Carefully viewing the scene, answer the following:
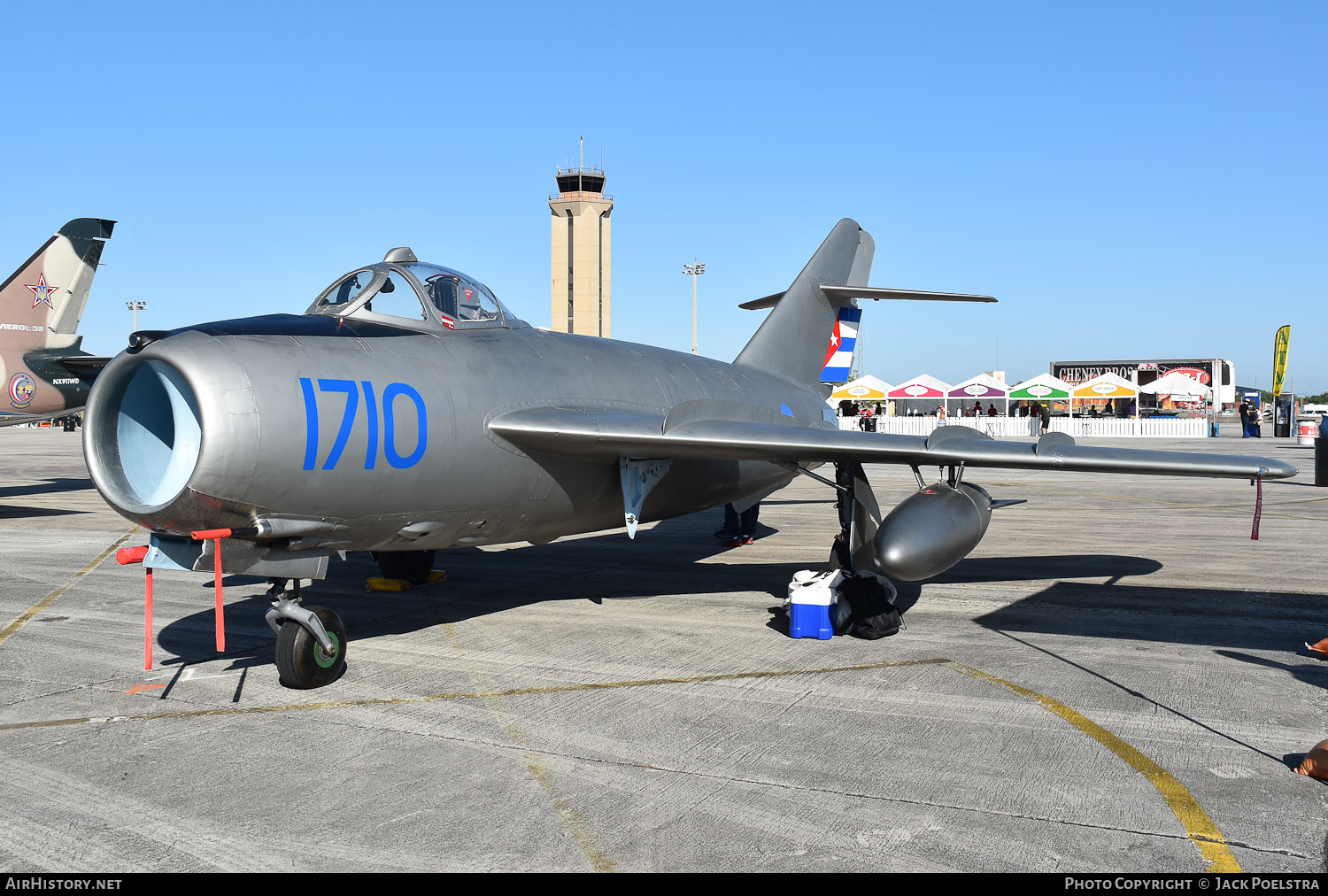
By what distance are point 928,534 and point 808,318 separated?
21.9ft

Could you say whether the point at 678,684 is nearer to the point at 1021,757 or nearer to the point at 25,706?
the point at 1021,757

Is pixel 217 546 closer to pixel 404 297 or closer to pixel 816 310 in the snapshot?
pixel 404 297

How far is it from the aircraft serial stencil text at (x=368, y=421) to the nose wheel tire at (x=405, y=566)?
15.2 ft

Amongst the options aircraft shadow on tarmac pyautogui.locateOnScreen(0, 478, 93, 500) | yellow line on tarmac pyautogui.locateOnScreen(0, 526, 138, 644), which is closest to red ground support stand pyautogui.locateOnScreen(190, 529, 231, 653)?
yellow line on tarmac pyautogui.locateOnScreen(0, 526, 138, 644)

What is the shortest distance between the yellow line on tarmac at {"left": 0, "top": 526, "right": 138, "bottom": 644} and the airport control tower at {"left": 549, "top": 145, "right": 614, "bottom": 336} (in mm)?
91545

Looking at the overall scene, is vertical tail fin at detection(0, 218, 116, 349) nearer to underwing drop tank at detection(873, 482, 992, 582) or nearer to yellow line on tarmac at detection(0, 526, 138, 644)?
yellow line on tarmac at detection(0, 526, 138, 644)

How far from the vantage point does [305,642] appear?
23.5 ft

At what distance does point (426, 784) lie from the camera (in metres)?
5.29

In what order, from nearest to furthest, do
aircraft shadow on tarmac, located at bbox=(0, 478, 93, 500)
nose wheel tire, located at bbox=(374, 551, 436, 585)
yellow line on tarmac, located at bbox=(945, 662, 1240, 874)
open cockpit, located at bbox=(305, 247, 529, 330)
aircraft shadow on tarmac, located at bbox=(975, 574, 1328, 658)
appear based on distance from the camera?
yellow line on tarmac, located at bbox=(945, 662, 1240, 874) → open cockpit, located at bbox=(305, 247, 529, 330) → aircraft shadow on tarmac, located at bbox=(975, 574, 1328, 658) → nose wheel tire, located at bbox=(374, 551, 436, 585) → aircraft shadow on tarmac, located at bbox=(0, 478, 93, 500)

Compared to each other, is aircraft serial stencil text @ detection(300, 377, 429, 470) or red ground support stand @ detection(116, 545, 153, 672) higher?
aircraft serial stencil text @ detection(300, 377, 429, 470)

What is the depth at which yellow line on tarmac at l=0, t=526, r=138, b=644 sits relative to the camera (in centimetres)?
930

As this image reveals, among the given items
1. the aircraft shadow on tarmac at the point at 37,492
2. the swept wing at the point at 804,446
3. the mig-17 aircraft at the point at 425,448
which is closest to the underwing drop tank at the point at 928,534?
the mig-17 aircraft at the point at 425,448
